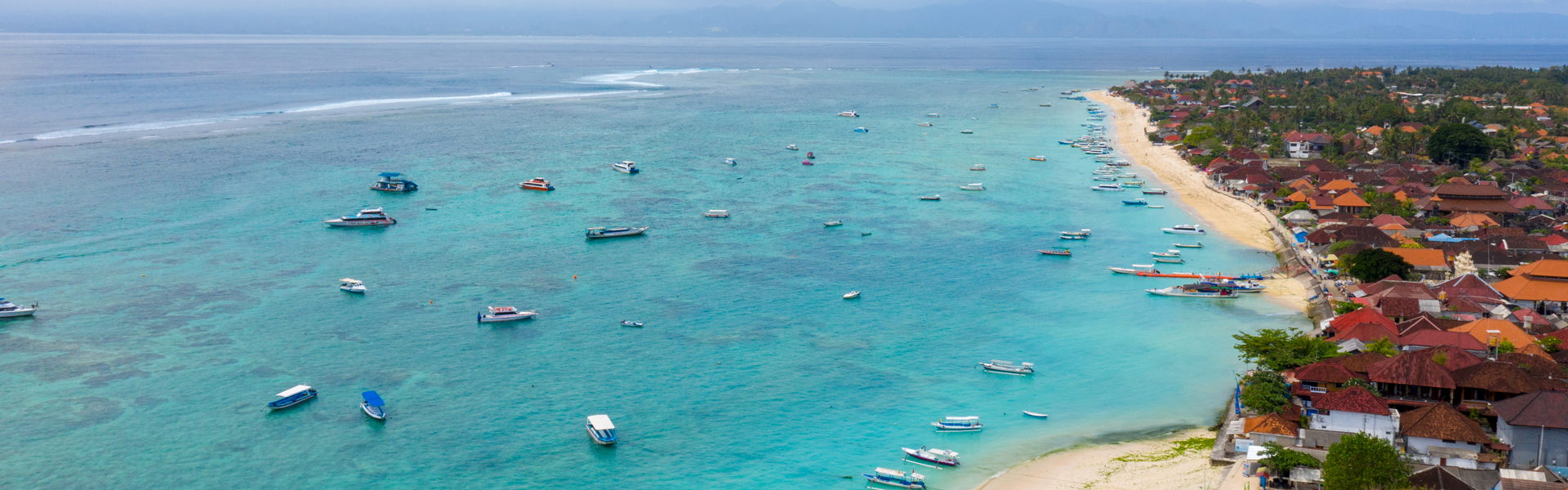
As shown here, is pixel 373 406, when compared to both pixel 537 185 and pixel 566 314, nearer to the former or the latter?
pixel 566 314

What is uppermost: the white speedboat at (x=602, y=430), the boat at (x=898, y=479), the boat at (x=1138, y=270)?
the boat at (x=1138, y=270)

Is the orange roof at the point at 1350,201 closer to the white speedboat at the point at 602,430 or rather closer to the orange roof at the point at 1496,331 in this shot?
the orange roof at the point at 1496,331

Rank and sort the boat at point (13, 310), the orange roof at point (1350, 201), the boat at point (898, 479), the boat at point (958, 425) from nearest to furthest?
the boat at point (898, 479) < the boat at point (958, 425) < the boat at point (13, 310) < the orange roof at point (1350, 201)

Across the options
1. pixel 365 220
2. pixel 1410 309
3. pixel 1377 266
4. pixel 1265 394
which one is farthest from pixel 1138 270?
pixel 365 220

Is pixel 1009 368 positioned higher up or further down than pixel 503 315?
further down

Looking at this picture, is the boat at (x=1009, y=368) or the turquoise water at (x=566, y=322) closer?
the turquoise water at (x=566, y=322)

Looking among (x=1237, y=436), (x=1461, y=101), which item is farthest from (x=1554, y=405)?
(x=1461, y=101)

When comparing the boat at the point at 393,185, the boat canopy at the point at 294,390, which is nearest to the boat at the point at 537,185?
the boat at the point at 393,185
